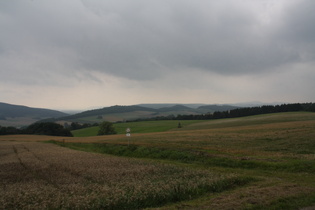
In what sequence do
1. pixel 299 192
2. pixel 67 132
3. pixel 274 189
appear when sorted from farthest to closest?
pixel 67 132, pixel 274 189, pixel 299 192

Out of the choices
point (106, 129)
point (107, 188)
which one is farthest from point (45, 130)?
point (107, 188)

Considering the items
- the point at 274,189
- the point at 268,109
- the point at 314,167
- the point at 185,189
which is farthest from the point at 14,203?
the point at 268,109

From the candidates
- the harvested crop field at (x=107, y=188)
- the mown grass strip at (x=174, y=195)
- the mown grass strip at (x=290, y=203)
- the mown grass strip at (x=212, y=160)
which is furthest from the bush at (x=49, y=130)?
the mown grass strip at (x=290, y=203)

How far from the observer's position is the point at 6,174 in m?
16.9

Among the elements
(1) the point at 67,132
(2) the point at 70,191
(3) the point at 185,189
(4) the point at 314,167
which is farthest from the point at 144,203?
(1) the point at 67,132

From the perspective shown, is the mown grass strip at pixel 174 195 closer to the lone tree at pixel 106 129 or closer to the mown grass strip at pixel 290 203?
the mown grass strip at pixel 290 203

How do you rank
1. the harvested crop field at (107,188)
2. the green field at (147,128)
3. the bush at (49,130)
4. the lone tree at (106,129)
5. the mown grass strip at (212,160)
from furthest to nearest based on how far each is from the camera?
the bush at (49,130), the lone tree at (106,129), the green field at (147,128), the mown grass strip at (212,160), the harvested crop field at (107,188)

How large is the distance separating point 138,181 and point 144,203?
122 inches

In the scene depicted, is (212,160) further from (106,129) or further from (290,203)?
(106,129)

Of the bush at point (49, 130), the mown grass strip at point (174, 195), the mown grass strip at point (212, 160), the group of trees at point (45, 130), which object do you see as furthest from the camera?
the bush at point (49, 130)

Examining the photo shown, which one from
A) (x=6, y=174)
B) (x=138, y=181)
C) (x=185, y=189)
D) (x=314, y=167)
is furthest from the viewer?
(x=6, y=174)

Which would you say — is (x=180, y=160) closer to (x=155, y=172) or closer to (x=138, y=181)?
(x=155, y=172)

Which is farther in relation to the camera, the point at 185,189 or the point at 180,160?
the point at 180,160

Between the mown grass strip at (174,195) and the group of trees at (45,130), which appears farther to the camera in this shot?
the group of trees at (45,130)
